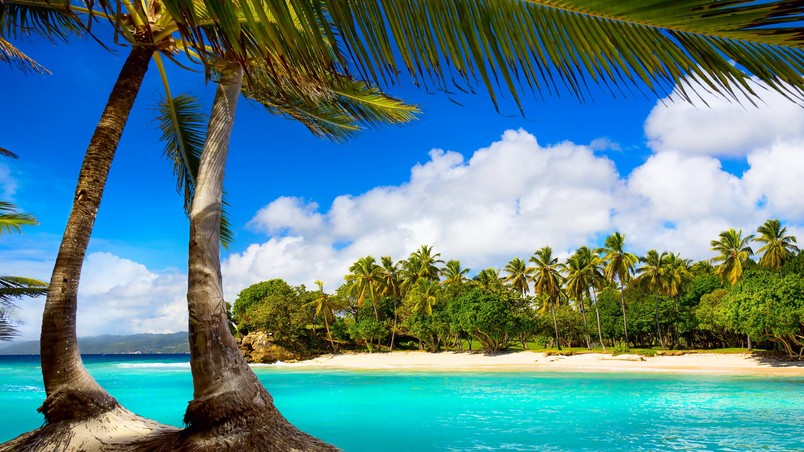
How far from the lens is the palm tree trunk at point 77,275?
182 inches

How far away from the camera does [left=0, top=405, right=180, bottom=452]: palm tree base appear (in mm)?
4391

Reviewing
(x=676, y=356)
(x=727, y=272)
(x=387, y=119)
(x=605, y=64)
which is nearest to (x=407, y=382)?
(x=676, y=356)

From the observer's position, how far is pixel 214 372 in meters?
3.89

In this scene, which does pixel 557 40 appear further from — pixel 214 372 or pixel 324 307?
pixel 324 307

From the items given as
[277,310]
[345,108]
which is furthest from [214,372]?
[277,310]

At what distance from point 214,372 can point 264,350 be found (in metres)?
44.3

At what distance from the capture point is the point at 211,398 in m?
3.81

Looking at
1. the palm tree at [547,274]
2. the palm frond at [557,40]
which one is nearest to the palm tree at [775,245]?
the palm tree at [547,274]

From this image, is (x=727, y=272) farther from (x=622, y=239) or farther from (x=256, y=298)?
(x=256, y=298)

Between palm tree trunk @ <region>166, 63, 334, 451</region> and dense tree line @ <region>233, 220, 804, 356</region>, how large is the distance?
3208 centimetres

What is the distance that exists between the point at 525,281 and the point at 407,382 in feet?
83.2

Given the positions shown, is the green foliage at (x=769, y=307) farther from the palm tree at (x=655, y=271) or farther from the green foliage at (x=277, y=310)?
the green foliage at (x=277, y=310)

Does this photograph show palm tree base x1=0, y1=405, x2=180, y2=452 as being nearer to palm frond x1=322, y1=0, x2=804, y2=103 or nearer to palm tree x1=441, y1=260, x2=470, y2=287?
palm frond x1=322, y1=0, x2=804, y2=103

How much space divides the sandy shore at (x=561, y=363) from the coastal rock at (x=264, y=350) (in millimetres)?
1899
